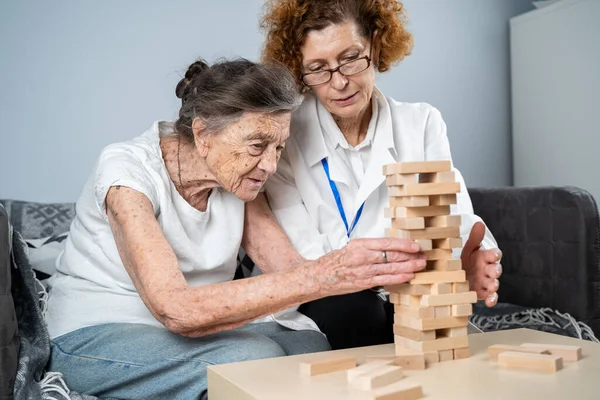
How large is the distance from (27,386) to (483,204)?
1.98 metres

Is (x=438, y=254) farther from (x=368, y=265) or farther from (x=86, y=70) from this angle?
(x=86, y=70)

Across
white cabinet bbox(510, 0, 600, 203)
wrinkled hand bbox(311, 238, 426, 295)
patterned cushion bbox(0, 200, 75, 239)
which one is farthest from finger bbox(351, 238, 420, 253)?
white cabinet bbox(510, 0, 600, 203)

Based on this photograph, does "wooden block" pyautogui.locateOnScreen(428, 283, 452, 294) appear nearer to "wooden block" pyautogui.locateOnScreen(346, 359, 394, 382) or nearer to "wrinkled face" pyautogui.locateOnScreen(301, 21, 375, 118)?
"wooden block" pyautogui.locateOnScreen(346, 359, 394, 382)

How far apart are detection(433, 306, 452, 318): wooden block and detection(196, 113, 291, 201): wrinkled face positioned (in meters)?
0.60

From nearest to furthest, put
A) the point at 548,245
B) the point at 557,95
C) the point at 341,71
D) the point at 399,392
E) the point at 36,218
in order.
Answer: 1. the point at 399,392
2. the point at 341,71
3. the point at 36,218
4. the point at 548,245
5. the point at 557,95

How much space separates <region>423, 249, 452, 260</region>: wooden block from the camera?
1.48 meters

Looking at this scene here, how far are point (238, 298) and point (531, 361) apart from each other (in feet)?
2.01

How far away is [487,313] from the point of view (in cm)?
276

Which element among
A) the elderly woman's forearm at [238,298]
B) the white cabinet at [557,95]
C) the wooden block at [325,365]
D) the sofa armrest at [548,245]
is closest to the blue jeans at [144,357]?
the elderly woman's forearm at [238,298]

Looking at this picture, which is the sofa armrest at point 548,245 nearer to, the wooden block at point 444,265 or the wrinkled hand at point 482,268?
the wrinkled hand at point 482,268

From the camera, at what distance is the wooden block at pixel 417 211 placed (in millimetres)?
1448

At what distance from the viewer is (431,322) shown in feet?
4.78

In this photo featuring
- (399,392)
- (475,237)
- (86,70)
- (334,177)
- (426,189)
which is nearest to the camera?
(399,392)

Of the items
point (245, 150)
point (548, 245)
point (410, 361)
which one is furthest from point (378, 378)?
point (548, 245)
